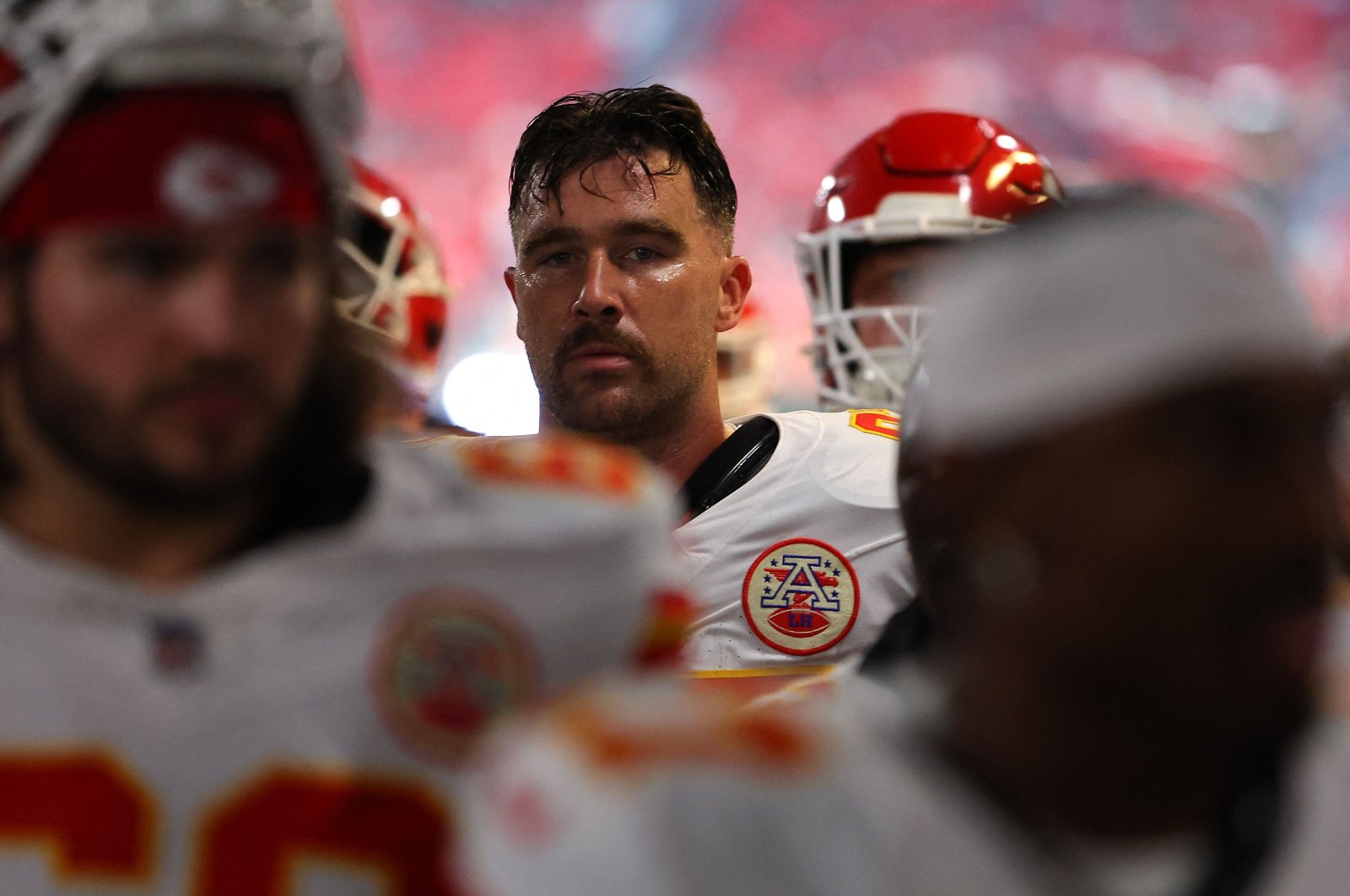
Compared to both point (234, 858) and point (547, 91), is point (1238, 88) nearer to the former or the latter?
point (547, 91)

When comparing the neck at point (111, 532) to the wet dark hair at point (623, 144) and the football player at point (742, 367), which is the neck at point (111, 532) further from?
the football player at point (742, 367)

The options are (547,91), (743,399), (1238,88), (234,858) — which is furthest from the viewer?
(547,91)

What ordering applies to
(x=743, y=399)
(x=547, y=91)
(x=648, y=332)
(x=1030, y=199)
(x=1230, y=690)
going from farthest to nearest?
(x=547, y=91) < (x=743, y=399) < (x=1030, y=199) < (x=648, y=332) < (x=1230, y=690)

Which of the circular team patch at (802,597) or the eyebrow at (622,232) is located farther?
the eyebrow at (622,232)

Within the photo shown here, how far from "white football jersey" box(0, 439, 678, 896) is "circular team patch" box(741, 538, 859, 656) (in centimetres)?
131

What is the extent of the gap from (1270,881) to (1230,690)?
5.3 inches

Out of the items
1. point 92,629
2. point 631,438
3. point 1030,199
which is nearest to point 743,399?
point 1030,199

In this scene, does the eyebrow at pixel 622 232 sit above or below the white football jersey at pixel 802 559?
above

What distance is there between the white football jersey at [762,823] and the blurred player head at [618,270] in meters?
1.62

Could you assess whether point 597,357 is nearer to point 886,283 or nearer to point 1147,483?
point 886,283

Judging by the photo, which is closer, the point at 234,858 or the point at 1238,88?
the point at 234,858

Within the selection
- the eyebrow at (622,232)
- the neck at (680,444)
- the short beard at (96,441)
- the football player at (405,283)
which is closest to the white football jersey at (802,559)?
the neck at (680,444)

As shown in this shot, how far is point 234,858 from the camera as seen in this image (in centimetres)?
107

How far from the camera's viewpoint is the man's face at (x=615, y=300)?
259cm
